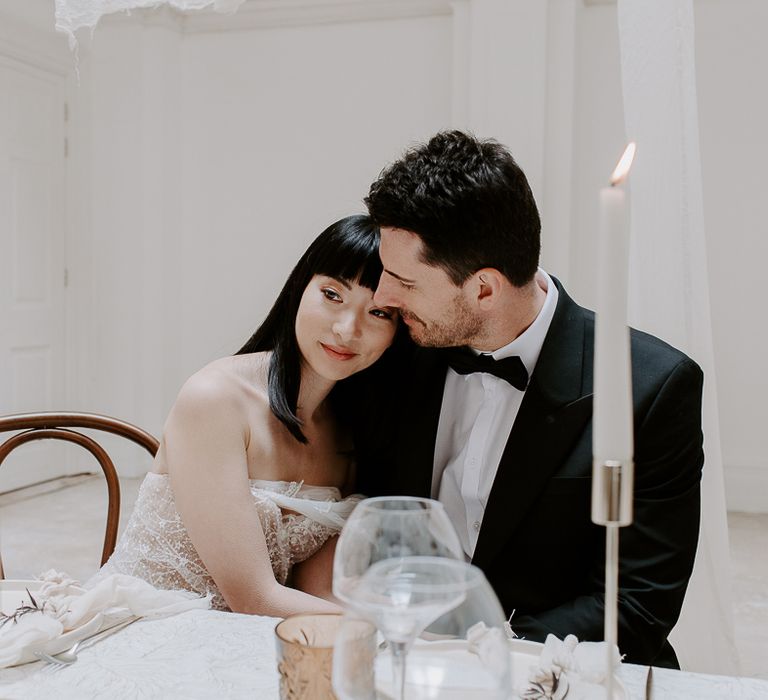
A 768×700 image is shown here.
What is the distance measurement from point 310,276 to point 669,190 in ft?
2.45

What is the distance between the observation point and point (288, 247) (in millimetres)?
5848

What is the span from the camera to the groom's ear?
1706 mm

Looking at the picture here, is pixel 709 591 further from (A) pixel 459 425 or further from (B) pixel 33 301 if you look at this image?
(B) pixel 33 301

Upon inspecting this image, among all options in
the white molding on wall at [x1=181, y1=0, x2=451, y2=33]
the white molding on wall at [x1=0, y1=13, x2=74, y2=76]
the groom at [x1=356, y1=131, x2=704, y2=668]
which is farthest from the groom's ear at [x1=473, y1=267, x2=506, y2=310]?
the white molding on wall at [x1=0, y1=13, x2=74, y2=76]

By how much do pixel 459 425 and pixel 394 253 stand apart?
40 cm

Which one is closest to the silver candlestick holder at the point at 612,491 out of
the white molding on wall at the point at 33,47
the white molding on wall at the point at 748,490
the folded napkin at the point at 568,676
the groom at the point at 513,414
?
the folded napkin at the point at 568,676

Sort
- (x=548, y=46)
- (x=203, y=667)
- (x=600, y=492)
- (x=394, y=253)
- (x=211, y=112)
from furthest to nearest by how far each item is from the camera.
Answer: (x=211, y=112) → (x=548, y=46) → (x=394, y=253) → (x=203, y=667) → (x=600, y=492)

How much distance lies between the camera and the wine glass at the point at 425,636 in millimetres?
621

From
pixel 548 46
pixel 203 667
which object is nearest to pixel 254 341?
pixel 203 667

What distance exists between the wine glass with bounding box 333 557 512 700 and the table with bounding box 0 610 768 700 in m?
0.31

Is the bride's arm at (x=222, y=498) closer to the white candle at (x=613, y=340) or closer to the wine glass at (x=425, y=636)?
the wine glass at (x=425, y=636)

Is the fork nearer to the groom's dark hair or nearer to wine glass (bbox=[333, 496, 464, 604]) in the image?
wine glass (bbox=[333, 496, 464, 604])

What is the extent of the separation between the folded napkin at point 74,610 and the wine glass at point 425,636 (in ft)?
1.67

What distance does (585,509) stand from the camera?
1.56 metres
